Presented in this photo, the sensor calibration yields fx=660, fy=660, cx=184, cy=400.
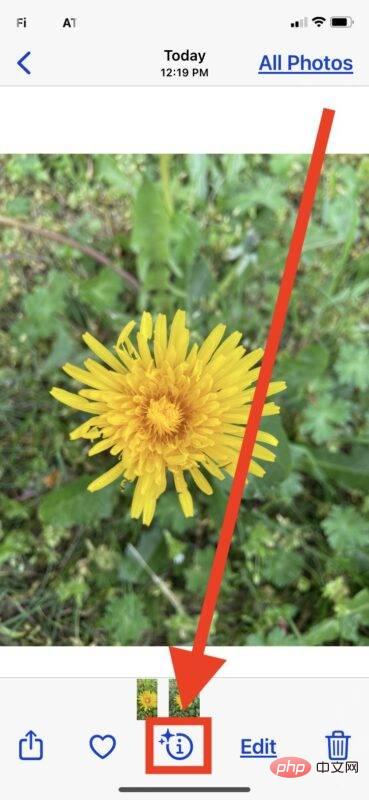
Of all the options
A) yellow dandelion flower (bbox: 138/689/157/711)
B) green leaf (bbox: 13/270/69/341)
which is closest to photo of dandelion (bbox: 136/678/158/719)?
yellow dandelion flower (bbox: 138/689/157/711)

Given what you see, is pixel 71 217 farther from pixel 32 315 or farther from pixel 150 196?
pixel 150 196

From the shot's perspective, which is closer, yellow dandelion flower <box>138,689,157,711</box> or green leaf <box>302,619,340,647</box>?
yellow dandelion flower <box>138,689,157,711</box>

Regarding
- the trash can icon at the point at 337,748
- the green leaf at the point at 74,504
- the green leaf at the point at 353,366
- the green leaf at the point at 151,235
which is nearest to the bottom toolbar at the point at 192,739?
the trash can icon at the point at 337,748

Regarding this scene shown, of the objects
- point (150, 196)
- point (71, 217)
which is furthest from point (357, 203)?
point (71, 217)
